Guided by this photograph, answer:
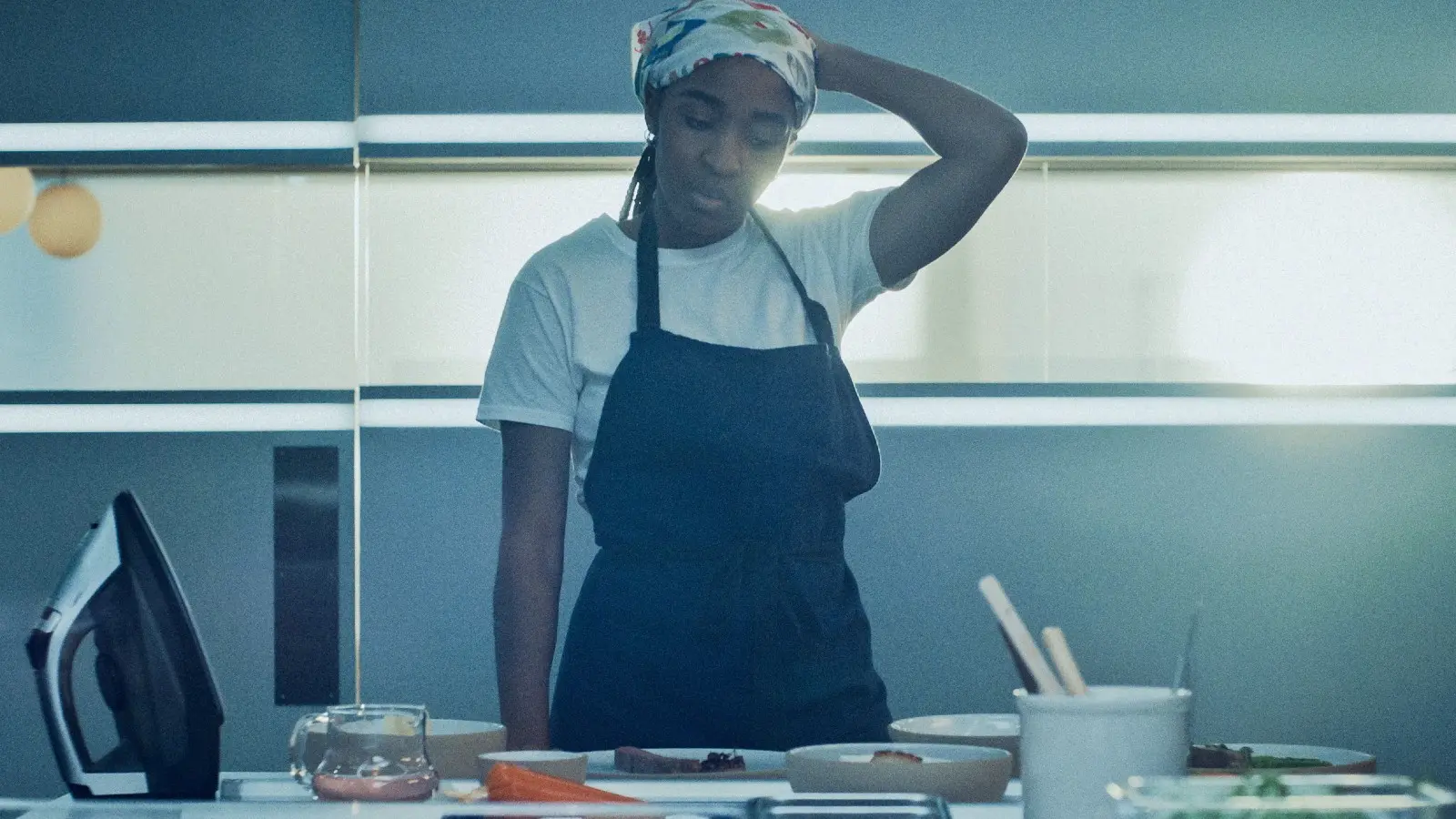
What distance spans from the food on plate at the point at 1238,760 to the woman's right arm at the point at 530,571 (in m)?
0.69

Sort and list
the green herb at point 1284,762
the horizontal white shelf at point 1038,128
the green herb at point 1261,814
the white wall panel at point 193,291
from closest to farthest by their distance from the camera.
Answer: the green herb at point 1261,814
the green herb at point 1284,762
the horizontal white shelf at point 1038,128
the white wall panel at point 193,291

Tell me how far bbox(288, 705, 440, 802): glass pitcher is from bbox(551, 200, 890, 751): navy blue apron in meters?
0.55

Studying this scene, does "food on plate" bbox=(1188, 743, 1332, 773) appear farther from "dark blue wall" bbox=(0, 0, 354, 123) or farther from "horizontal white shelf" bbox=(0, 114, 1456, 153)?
"dark blue wall" bbox=(0, 0, 354, 123)

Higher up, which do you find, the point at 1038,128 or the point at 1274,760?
the point at 1038,128

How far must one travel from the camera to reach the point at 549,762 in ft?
3.47

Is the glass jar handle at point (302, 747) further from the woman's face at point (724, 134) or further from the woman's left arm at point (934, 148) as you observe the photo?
the woman's left arm at point (934, 148)

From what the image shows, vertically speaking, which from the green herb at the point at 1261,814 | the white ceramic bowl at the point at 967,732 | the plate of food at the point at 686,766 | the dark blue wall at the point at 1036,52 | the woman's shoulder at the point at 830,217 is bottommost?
the plate of food at the point at 686,766

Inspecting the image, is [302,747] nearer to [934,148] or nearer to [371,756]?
[371,756]

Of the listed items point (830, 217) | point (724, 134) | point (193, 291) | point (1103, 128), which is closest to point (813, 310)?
point (830, 217)

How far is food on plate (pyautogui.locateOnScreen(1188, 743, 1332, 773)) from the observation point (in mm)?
1097

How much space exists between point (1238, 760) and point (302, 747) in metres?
0.66

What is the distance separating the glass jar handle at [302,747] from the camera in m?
1.05

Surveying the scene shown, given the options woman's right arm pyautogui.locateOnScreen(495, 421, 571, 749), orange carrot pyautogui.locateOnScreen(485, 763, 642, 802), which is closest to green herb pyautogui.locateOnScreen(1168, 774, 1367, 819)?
orange carrot pyautogui.locateOnScreen(485, 763, 642, 802)

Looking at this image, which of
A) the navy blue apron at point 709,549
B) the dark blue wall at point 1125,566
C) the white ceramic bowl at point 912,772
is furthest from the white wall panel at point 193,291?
the white ceramic bowl at point 912,772
